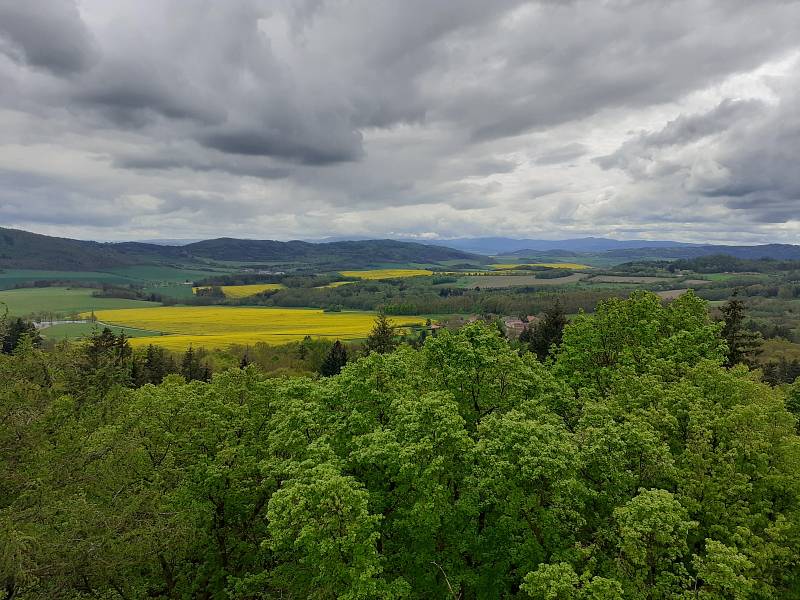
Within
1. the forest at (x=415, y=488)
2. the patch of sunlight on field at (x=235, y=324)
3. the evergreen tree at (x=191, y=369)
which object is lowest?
the patch of sunlight on field at (x=235, y=324)

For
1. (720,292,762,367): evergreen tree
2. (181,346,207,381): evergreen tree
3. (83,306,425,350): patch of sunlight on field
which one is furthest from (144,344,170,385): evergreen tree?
(720,292,762,367): evergreen tree

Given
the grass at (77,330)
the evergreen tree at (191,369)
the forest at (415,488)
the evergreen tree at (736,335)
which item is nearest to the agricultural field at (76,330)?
the grass at (77,330)

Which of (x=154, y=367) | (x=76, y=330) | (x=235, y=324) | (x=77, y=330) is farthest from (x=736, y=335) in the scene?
(x=76, y=330)

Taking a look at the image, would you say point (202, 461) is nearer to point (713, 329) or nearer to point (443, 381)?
point (443, 381)

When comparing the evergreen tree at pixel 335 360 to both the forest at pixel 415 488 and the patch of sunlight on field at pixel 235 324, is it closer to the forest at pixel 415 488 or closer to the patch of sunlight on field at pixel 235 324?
the patch of sunlight on field at pixel 235 324

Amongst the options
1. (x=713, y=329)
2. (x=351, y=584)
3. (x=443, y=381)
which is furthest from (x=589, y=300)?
(x=351, y=584)

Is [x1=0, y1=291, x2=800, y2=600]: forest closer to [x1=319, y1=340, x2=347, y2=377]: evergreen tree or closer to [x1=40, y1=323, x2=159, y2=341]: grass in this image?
[x1=319, y1=340, x2=347, y2=377]: evergreen tree

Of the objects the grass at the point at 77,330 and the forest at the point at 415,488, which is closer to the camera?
the forest at the point at 415,488
